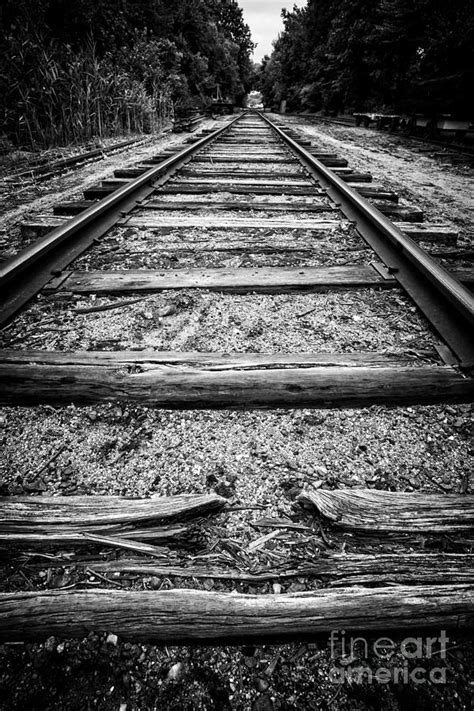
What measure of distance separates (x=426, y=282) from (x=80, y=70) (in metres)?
8.63

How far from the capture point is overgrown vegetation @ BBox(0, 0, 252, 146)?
6.52 m

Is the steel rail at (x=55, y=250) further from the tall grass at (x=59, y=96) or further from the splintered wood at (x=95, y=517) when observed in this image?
the tall grass at (x=59, y=96)

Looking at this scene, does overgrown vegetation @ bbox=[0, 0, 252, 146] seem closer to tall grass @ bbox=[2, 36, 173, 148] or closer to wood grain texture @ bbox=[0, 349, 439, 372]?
tall grass @ bbox=[2, 36, 173, 148]

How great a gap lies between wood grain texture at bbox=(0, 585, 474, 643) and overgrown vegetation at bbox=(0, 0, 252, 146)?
8011mm

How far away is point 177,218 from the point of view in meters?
Result: 2.98

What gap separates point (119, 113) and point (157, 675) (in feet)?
38.4

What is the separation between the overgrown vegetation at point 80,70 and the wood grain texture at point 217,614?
26.3 ft

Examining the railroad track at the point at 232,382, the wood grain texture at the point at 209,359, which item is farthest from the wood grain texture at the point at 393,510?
the wood grain texture at the point at 209,359

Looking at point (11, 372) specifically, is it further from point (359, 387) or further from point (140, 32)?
point (140, 32)

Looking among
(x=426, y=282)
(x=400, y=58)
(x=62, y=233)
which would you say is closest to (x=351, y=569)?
(x=426, y=282)

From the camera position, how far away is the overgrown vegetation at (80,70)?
257 inches

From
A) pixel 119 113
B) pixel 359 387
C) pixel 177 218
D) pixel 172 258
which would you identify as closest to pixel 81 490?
pixel 359 387

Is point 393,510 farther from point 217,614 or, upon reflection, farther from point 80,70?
point 80,70

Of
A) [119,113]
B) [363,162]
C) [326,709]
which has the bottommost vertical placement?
[326,709]
